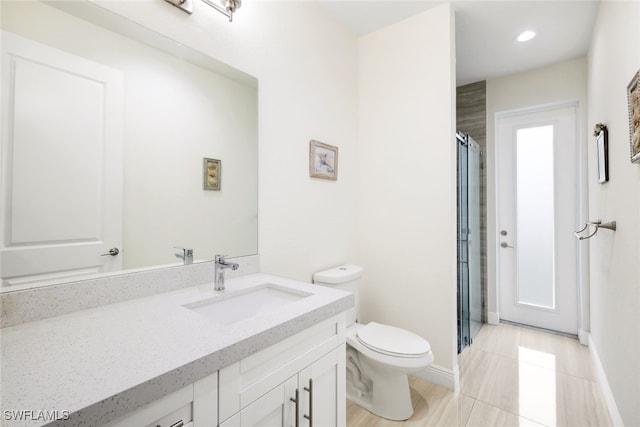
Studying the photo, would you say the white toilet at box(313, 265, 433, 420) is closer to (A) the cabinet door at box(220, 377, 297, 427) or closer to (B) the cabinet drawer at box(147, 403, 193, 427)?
(A) the cabinet door at box(220, 377, 297, 427)

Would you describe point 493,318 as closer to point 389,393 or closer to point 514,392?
point 514,392

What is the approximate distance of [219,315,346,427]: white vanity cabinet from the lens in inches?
30.9

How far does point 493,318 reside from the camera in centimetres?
316

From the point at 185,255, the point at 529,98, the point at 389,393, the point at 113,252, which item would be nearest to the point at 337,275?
the point at 389,393

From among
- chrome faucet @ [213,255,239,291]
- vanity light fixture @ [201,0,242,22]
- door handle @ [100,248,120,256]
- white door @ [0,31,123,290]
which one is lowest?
chrome faucet @ [213,255,239,291]

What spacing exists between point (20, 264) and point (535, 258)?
379 cm

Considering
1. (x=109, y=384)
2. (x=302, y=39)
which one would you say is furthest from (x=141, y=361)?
(x=302, y=39)

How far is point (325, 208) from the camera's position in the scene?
2.14 meters

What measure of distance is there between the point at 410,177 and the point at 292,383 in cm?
170

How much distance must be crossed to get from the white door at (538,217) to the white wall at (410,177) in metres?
1.51

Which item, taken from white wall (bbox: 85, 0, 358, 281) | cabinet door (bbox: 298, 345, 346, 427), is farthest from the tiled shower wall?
cabinet door (bbox: 298, 345, 346, 427)

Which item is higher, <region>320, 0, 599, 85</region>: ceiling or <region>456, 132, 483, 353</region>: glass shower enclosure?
<region>320, 0, 599, 85</region>: ceiling

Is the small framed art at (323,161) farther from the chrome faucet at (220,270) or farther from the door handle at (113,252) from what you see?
the door handle at (113,252)

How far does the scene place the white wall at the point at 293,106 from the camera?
1.46 meters
